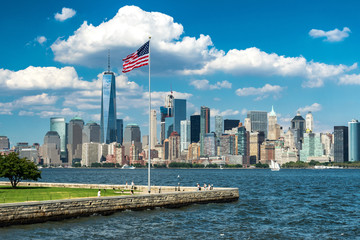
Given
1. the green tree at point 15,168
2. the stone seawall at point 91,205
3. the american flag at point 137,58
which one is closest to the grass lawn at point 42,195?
the stone seawall at point 91,205

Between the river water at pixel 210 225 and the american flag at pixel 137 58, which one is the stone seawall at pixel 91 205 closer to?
the river water at pixel 210 225

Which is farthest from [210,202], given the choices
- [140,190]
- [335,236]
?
[335,236]

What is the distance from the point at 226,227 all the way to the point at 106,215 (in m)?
12.3

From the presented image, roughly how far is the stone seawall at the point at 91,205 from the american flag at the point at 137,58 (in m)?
15.1

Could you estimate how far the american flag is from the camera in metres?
54.5

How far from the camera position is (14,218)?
131 feet

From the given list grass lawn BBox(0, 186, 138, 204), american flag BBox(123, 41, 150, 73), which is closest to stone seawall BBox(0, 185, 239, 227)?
grass lawn BBox(0, 186, 138, 204)

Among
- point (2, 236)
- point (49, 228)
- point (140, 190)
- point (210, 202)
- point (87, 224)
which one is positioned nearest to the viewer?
point (2, 236)

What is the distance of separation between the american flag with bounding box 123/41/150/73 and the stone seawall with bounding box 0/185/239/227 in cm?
1510

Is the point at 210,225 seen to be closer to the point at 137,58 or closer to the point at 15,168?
the point at 137,58

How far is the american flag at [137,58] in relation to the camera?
179 ft

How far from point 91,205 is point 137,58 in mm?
18187

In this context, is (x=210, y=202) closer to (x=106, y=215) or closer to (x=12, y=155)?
(x=106, y=215)

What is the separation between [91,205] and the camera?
4638cm
